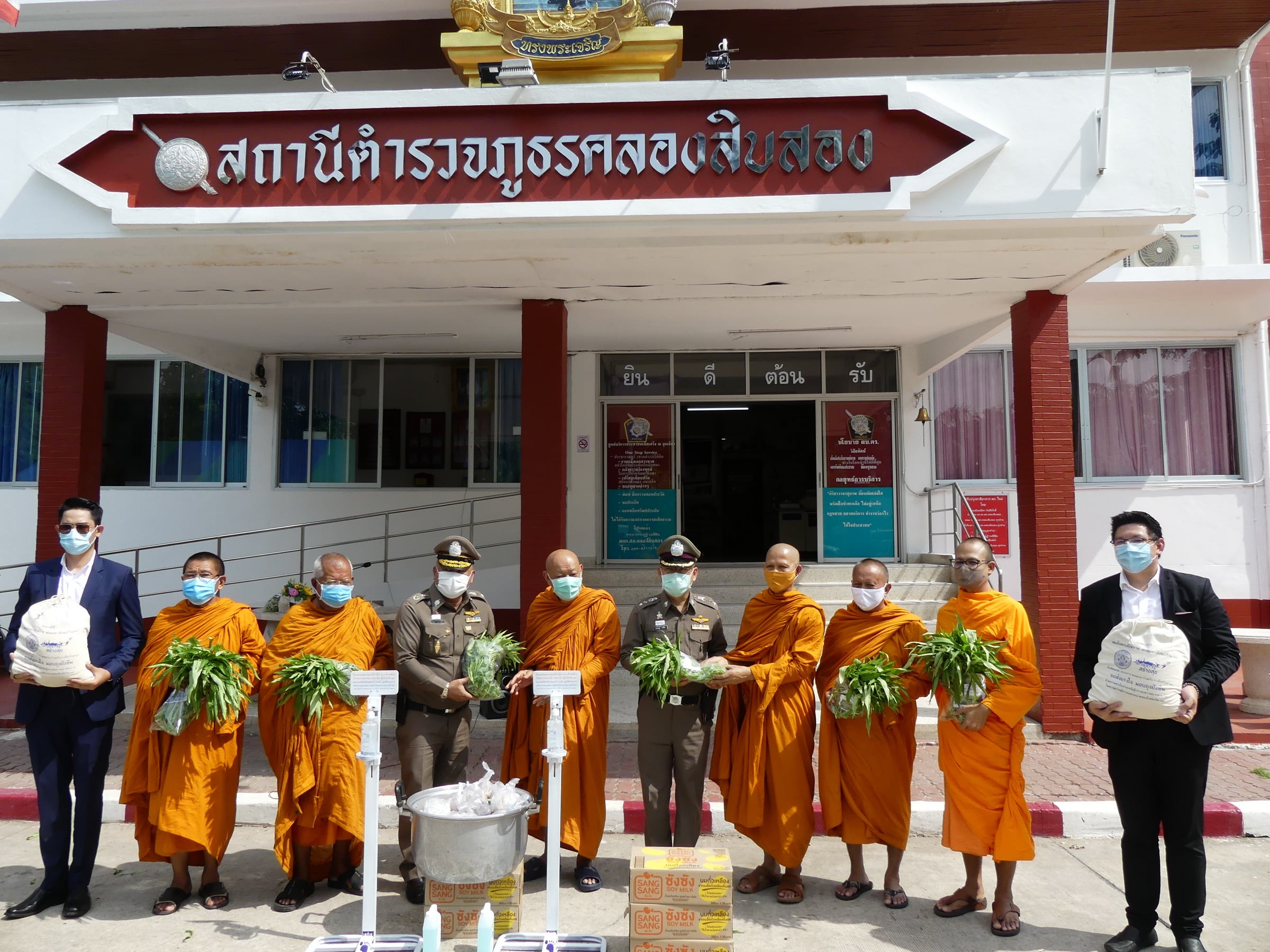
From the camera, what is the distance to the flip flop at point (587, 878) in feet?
16.7

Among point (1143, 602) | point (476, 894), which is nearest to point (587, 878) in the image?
point (476, 894)

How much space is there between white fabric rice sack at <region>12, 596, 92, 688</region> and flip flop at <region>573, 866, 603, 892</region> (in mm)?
2943

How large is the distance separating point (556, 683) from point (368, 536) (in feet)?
28.0

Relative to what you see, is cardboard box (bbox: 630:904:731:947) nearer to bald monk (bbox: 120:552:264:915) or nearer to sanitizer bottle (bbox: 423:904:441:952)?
sanitizer bottle (bbox: 423:904:441:952)

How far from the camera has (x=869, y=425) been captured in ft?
39.2

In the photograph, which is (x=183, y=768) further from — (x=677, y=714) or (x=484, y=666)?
(x=677, y=714)

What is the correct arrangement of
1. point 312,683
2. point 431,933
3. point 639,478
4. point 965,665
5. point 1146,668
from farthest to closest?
point 639,478 → point 312,683 → point 965,665 → point 1146,668 → point 431,933

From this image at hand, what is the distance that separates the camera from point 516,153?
6.82 meters

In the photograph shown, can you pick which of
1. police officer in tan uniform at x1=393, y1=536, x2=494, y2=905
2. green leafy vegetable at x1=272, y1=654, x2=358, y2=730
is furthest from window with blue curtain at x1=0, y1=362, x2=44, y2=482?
police officer in tan uniform at x1=393, y1=536, x2=494, y2=905

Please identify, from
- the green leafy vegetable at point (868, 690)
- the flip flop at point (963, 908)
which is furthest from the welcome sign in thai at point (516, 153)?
the flip flop at point (963, 908)

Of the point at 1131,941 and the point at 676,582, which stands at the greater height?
the point at 676,582

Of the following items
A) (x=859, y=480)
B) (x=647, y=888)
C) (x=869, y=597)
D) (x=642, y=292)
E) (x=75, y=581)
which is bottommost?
(x=647, y=888)

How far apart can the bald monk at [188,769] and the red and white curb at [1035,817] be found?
3.59 ft

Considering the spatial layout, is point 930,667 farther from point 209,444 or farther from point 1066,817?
point 209,444
